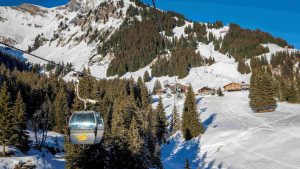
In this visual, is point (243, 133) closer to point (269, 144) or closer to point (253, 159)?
point (269, 144)

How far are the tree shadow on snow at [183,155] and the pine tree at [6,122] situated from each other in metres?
25.2

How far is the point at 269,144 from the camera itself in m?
63.0

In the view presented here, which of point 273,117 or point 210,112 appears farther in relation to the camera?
point 210,112

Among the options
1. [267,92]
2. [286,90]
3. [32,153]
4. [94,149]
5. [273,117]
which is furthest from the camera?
[286,90]

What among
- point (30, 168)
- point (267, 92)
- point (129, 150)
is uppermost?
point (267, 92)

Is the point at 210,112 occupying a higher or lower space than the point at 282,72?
lower

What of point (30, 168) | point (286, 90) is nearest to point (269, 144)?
point (30, 168)

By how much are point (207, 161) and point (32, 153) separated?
102 ft

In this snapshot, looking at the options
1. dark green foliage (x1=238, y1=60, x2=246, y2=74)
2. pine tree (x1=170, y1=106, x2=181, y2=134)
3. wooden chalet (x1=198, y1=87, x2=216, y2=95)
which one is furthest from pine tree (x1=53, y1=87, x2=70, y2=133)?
dark green foliage (x1=238, y1=60, x2=246, y2=74)

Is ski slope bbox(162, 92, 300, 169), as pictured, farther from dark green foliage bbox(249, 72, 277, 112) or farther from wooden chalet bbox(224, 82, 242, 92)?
wooden chalet bbox(224, 82, 242, 92)

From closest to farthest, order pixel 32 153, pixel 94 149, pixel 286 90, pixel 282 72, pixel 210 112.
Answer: pixel 94 149, pixel 32 153, pixel 210 112, pixel 286 90, pixel 282 72

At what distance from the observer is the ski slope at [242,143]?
2227 inches

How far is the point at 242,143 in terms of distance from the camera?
219 ft

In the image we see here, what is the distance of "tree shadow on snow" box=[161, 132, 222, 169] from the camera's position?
200 feet
